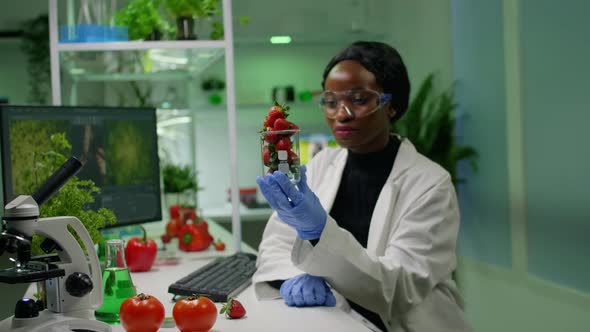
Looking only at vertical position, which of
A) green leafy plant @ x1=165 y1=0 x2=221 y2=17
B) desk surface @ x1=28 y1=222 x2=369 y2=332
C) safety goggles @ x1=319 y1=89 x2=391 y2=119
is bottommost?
desk surface @ x1=28 y1=222 x2=369 y2=332

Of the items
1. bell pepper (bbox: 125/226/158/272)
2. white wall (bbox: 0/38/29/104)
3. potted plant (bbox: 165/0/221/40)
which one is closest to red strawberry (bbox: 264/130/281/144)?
bell pepper (bbox: 125/226/158/272)

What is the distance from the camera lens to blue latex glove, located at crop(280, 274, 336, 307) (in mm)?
1831

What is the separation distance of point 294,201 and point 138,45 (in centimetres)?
131

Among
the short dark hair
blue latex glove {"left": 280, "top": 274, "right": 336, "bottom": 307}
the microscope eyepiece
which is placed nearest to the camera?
the microscope eyepiece

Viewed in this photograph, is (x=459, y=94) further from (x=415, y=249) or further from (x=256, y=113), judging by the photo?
(x=415, y=249)

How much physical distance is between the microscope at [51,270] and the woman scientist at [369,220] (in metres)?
0.48

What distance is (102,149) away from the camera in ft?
8.37

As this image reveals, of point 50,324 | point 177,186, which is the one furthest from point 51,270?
point 177,186

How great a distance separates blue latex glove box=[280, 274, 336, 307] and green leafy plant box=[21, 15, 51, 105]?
5919 mm

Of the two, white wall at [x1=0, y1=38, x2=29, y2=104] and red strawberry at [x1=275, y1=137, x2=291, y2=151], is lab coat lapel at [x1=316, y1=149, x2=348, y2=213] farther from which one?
white wall at [x1=0, y1=38, x2=29, y2=104]

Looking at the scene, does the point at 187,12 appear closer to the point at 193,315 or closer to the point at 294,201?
the point at 294,201

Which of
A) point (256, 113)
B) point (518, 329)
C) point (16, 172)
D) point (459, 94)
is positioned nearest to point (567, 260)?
point (518, 329)

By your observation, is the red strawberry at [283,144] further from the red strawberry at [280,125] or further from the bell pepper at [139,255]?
the bell pepper at [139,255]

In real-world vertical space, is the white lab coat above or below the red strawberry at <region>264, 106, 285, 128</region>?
below
